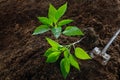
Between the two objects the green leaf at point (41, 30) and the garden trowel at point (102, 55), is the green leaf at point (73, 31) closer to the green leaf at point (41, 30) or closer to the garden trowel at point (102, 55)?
the green leaf at point (41, 30)

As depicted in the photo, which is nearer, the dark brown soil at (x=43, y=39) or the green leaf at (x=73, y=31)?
the green leaf at (x=73, y=31)

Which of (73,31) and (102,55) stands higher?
(73,31)

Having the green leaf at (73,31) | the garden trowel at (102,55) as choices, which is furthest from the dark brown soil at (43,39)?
the green leaf at (73,31)

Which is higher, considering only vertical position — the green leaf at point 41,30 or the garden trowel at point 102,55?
the green leaf at point 41,30

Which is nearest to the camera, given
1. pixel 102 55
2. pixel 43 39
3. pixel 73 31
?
pixel 73 31

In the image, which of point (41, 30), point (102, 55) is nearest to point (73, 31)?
point (41, 30)

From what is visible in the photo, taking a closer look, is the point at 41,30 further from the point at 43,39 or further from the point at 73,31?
the point at 43,39

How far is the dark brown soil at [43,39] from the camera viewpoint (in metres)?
1.02


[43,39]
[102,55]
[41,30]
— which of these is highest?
[41,30]

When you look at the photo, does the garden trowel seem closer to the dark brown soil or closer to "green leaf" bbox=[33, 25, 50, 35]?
the dark brown soil

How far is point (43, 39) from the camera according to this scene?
1.15 metres

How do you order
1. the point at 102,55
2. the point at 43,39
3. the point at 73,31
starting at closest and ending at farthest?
the point at 73,31 < the point at 102,55 < the point at 43,39

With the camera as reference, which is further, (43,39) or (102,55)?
(43,39)

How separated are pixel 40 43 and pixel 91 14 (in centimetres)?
31
